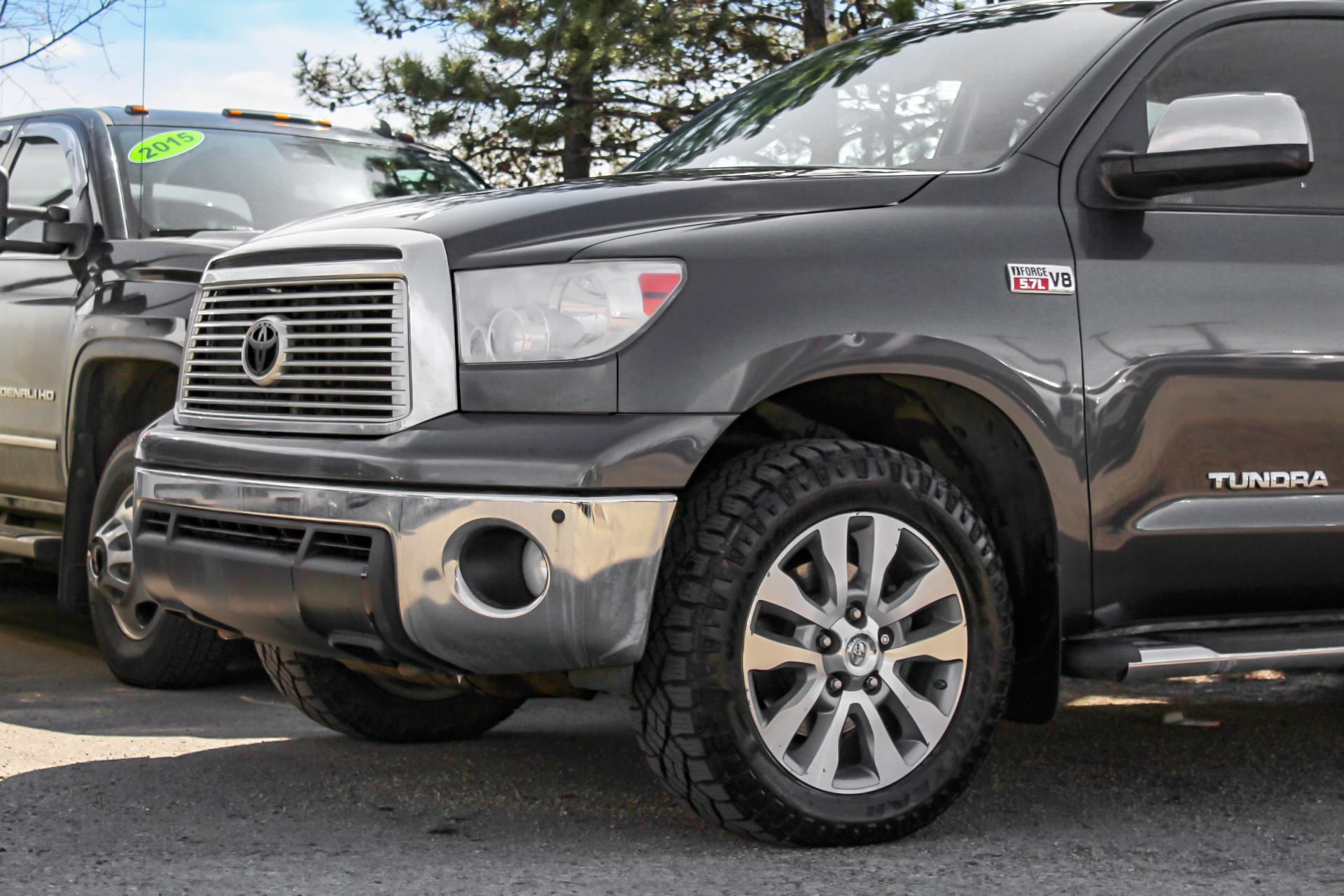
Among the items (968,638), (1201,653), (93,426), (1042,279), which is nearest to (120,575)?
(93,426)

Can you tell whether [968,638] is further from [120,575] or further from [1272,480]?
[120,575]

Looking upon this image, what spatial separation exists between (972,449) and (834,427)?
303 mm

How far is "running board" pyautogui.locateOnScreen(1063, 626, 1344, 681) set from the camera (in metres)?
3.89

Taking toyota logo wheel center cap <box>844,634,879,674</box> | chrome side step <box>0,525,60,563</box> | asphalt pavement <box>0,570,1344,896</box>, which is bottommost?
asphalt pavement <box>0,570,1344,896</box>

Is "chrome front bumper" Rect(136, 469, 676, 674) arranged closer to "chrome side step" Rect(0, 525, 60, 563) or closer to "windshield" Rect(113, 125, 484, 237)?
"chrome side step" Rect(0, 525, 60, 563)

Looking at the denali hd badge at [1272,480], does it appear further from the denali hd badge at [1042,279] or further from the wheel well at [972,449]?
the denali hd badge at [1042,279]

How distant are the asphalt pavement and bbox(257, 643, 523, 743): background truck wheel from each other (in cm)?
8

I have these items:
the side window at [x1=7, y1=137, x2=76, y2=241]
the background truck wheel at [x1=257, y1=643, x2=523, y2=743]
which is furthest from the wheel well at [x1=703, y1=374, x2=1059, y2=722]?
the side window at [x1=7, y1=137, x2=76, y2=241]

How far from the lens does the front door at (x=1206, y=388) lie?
12.8ft

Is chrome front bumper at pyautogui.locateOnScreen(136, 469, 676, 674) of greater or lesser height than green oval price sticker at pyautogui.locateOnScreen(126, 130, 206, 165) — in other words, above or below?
below

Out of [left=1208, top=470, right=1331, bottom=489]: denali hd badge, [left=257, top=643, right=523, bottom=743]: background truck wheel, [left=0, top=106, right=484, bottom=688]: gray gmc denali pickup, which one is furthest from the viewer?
[left=0, top=106, right=484, bottom=688]: gray gmc denali pickup

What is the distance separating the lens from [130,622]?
5.71m

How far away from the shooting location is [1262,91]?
441 cm

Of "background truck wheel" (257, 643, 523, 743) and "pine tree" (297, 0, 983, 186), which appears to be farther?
"pine tree" (297, 0, 983, 186)
